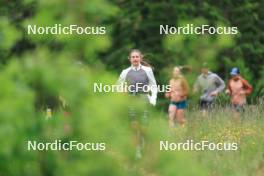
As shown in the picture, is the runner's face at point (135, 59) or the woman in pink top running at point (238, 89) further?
the woman in pink top running at point (238, 89)

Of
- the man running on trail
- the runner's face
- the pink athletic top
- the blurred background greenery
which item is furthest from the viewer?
the pink athletic top

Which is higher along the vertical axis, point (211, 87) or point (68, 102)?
point (211, 87)

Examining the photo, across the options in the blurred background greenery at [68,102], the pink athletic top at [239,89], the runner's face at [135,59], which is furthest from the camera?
the pink athletic top at [239,89]

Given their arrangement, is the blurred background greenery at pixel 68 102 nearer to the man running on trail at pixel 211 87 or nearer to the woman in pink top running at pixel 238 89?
the man running on trail at pixel 211 87

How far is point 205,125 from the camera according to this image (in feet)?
36.6

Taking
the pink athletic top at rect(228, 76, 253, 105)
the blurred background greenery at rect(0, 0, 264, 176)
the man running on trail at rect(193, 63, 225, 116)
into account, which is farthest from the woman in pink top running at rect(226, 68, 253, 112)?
the blurred background greenery at rect(0, 0, 264, 176)

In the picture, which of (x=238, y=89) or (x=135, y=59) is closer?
(x=135, y=59)

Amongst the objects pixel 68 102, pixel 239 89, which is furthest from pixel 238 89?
pixel 68 102

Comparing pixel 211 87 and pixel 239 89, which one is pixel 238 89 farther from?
pixel 211 87

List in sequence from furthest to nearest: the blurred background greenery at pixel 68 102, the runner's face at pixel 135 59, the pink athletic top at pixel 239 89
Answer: the pink athletic top at pixel 239 89 → the runner's face at pixel 135 59 → the blurred background greenery at pixel 68 102

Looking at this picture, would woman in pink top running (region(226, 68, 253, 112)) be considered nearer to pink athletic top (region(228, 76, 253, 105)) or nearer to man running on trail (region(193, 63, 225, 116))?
pink athletic top (region(228, 76, 253, 105))

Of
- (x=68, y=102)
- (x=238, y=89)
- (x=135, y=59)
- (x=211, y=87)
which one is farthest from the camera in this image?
(x=238, y=89)

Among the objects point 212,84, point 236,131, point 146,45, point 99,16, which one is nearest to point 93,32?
point 99,16

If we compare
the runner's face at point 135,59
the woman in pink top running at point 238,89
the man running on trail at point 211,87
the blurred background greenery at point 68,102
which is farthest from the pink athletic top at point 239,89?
the blurred background greenery at point 68,102
